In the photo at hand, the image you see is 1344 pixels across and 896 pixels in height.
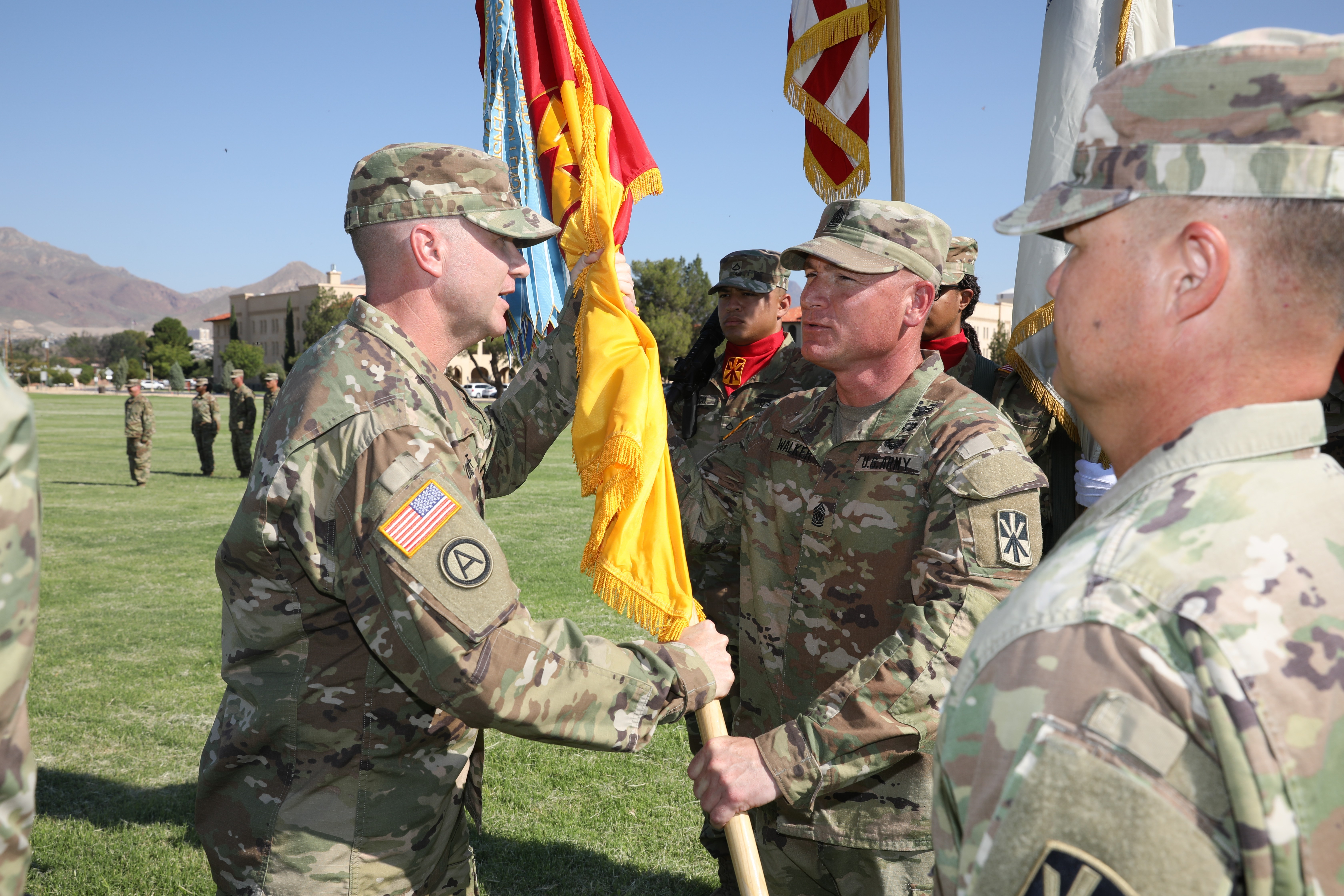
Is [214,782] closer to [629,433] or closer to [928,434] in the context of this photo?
[629,433]

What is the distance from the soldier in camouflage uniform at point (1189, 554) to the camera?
861 mm

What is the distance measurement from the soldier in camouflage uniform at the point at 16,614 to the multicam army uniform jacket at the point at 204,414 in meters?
21.6

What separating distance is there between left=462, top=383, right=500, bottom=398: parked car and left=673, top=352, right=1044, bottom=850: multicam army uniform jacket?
53751mm

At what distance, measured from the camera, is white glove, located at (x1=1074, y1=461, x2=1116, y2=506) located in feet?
15.7

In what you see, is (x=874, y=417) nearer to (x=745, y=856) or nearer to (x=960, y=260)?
(x=745, y=856)

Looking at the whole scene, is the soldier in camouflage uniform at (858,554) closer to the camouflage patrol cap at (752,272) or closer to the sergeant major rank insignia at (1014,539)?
the sergeant major rank insignia at (1014,539)

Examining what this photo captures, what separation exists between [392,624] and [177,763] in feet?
15.3

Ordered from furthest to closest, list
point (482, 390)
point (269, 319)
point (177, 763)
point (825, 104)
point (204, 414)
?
point (269, 319)
point (482, 390)
point (204, 414)
point (177, 763)
point (825, 104)

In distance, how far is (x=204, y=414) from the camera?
20.7 m

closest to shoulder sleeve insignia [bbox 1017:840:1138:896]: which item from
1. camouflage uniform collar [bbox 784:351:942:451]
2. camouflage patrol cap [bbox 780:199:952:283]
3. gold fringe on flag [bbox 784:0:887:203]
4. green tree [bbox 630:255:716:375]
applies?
camouflage uniform collar [bbox 784:351:942:451]

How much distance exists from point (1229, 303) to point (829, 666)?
81.5 inches

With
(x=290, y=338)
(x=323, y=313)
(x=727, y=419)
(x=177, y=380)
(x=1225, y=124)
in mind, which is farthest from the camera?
(x=177, y=380)

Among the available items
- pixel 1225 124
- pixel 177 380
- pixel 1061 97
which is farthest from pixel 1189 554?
pixel 177 380

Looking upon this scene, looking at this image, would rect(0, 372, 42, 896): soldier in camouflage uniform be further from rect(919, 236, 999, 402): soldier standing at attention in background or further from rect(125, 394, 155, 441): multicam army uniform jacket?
rect(125, 394, 155, 441): multicam army uniform jacket
